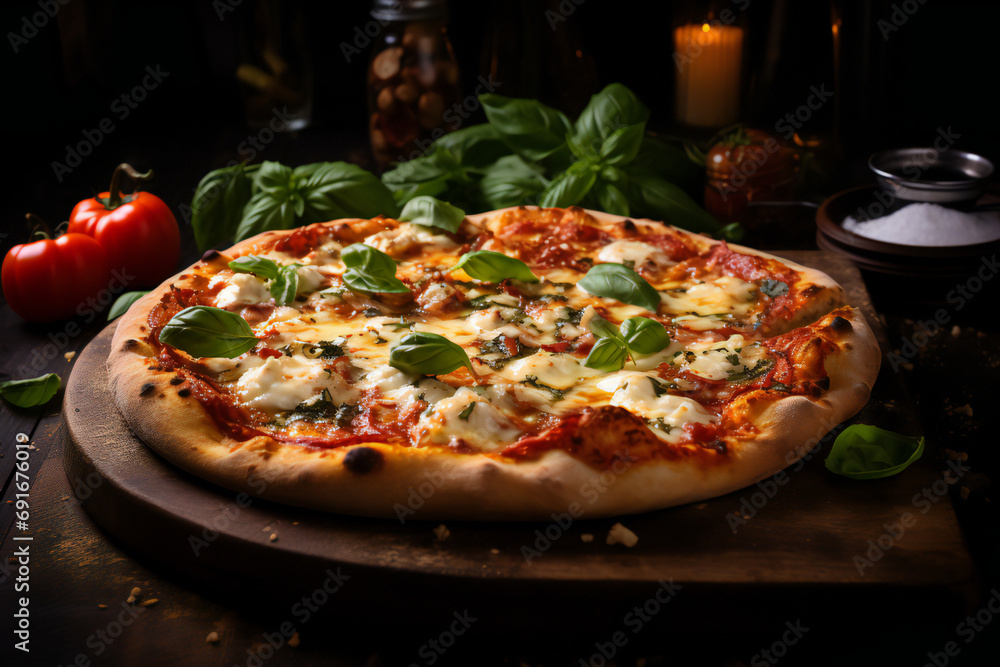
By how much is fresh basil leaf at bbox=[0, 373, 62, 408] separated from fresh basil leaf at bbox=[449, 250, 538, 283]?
1120 millimetres

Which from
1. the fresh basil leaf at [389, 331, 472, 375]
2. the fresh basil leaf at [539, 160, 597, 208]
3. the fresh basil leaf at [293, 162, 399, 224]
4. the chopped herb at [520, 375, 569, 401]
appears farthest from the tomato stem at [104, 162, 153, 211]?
the chopped herb at [520, 375, 569, 401]

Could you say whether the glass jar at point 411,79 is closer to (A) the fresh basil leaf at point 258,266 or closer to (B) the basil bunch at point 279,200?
(B) the basil bunch at point 279,200

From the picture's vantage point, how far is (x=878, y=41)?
11.7ft

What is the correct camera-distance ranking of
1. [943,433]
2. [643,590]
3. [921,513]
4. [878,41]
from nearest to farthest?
[643,590], [921,513], [943,433], [878,41]

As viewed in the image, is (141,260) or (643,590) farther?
(141,260)

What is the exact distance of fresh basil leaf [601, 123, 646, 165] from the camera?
2.88m

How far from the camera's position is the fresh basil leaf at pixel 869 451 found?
1.70 m

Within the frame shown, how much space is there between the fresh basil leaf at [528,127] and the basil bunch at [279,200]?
499 mm

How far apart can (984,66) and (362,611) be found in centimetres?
349

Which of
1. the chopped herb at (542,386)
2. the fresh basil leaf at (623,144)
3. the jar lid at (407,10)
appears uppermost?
the jar lid at (407,10)

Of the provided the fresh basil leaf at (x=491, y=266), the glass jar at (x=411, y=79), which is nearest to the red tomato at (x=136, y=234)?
the glass jar at (x=411, y=79)

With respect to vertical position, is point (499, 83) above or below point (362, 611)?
above

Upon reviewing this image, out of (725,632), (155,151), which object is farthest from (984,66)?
(155,151)

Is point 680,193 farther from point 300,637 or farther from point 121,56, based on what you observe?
point 121,56
